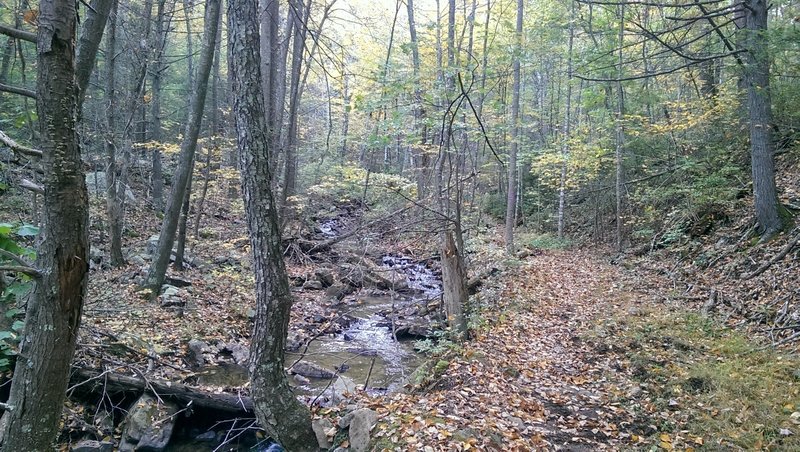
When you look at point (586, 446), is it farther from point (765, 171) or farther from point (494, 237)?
point (494, 237)

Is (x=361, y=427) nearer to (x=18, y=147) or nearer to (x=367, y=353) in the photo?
(x=18, y=147)

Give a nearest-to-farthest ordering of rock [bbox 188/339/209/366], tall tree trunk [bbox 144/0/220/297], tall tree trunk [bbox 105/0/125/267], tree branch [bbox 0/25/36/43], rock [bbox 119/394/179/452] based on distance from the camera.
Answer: tree branch [bbox 0/25/36/43], rock [bbox 119/394/179/452], rock [bbox 188/339/209/366], tall tree trunk [bbox 144/0/220/297], tall tree trunk [bbox 105/0/125/267]

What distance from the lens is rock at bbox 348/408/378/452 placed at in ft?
15.7

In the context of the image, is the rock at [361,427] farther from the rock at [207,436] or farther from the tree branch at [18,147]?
the tree branch at [18,147]

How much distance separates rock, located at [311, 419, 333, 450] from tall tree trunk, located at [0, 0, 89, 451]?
2.57 meters

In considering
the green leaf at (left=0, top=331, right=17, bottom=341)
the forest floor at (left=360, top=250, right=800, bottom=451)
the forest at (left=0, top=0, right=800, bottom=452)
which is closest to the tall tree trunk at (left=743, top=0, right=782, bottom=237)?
the forest at (left=0, top=0, right=800, bottom=452)

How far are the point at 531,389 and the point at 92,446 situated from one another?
5.57 meters

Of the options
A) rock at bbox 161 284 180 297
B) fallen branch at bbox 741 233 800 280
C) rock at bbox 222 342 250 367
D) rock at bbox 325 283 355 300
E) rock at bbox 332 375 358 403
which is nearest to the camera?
rock at bbox 332 375 358 403

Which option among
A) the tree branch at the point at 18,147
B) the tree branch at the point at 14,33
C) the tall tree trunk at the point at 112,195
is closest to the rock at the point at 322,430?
the tree branch at the point at 18,147

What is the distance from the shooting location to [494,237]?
19.6 m

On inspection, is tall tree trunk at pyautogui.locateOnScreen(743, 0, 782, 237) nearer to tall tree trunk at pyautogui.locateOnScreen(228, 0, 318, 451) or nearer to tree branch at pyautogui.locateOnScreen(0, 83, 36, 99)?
tall tree trunk at pyautogui.locateOnScreen(228, 0, 318, 451)

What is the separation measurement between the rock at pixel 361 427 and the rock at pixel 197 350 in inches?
155

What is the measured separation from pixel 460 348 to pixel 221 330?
502 centimetres

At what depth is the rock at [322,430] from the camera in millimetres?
4969
